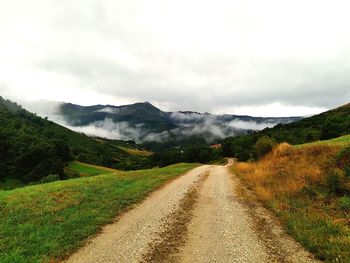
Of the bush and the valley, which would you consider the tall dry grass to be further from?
the bush

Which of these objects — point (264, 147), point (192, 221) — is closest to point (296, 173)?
point (192, 221)

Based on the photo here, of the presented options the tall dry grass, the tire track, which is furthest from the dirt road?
the tall dry grass

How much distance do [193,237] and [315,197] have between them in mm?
8990

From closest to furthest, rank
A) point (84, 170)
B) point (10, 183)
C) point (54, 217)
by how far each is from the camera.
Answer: point (54, 217)
point (10, 183)
point (84, 170)

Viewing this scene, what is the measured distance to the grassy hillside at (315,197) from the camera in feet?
33.3

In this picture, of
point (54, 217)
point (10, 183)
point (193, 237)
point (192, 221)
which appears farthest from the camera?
point (10, 183)

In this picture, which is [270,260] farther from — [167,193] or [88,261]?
[167,193]

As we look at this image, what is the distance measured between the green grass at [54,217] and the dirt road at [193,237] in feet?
2.83

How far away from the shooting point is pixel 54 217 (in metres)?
13.7

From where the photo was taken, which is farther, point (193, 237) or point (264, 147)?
point (264, 147)

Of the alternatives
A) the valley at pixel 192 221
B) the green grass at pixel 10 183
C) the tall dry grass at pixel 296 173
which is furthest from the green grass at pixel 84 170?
the valley at pixel 192 221

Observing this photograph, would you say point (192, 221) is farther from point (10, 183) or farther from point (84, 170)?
point (84, 170)

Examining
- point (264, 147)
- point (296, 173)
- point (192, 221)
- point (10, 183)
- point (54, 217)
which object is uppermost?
point (264, 147)

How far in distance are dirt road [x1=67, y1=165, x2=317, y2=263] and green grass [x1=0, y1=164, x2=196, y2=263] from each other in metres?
0.86
